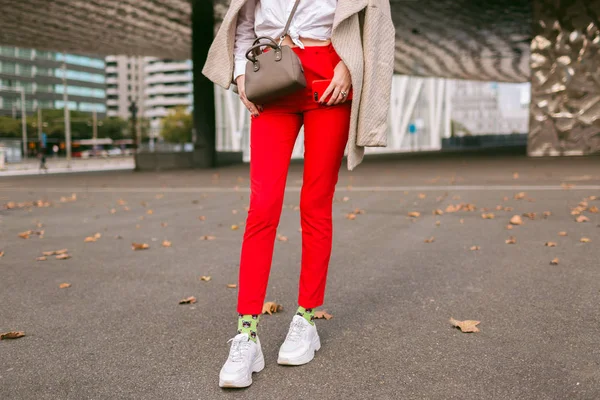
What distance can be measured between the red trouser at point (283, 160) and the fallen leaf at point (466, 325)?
93 centimetres

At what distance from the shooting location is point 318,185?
2.64 m

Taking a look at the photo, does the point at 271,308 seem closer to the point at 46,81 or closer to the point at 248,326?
the point at 248,326

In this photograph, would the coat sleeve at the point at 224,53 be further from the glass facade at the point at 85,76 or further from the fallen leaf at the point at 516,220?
the glass facade at the point at 85,76

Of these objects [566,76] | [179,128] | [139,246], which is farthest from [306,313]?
[179,128]

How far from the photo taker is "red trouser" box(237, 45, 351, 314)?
2.55m

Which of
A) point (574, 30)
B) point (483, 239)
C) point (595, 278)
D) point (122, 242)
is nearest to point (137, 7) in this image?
point (574, 30)

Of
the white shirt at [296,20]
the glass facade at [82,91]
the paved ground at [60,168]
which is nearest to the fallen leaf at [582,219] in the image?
the white shirt at [296,20]

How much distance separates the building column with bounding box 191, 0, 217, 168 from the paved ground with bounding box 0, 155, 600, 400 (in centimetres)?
1740

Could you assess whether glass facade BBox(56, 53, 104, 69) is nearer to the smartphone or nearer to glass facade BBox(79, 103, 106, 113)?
glass facade BBox(79, 103, 106, 113)

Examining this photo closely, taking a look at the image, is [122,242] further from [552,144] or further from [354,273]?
[552,144]

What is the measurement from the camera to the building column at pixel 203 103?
79.5 ft

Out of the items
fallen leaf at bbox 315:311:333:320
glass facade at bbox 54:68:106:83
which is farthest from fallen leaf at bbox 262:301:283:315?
glass facade at bbox 54:68:106:83

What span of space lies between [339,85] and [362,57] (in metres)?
0.18

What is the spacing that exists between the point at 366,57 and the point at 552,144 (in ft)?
73.1
